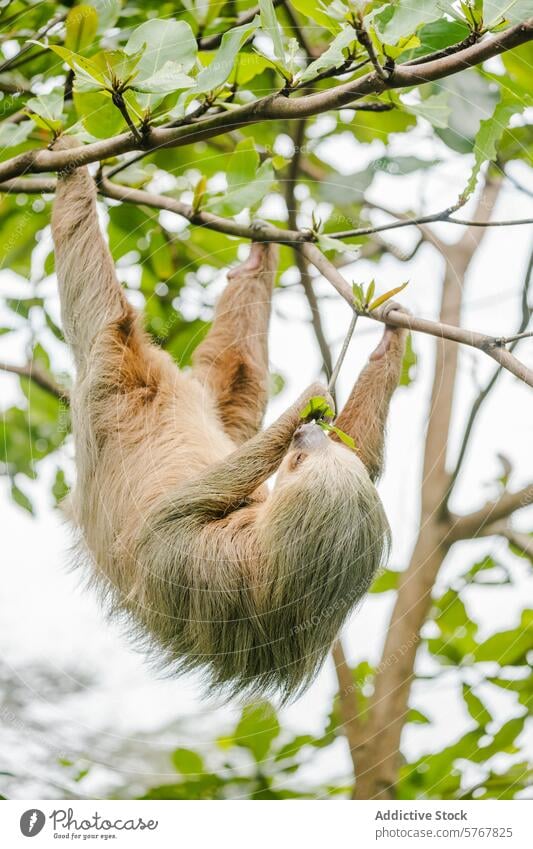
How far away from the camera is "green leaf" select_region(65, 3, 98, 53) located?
10.8 feet

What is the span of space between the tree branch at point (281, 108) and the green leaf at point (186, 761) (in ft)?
9.72

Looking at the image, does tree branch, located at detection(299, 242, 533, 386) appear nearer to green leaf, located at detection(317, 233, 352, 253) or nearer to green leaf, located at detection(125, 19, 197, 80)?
green leaf, located at detection(317, 233, 352, 253)

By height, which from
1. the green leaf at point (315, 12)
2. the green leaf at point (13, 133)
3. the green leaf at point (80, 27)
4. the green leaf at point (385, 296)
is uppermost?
the green leaf at point (80, 27)

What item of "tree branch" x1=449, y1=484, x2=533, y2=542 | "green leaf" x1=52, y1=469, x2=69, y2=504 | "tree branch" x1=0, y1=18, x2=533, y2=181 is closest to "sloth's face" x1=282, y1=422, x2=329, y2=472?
"tree branch" x1=0, y1=18, x2=533, y2=181

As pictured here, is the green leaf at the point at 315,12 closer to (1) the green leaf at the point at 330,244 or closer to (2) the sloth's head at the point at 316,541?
(1) the green leaf at the point at 330,244

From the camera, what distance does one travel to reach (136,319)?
13.1ft

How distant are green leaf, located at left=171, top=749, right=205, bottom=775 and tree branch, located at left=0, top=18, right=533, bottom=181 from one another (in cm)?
296

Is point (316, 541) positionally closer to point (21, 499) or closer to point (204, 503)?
point (204, 503)

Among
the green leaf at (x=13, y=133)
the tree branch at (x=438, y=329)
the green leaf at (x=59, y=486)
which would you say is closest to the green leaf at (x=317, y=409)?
the tree branch at (x=438, y=329)

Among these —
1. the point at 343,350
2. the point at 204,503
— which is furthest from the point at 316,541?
the point at 343,350

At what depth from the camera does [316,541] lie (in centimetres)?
331

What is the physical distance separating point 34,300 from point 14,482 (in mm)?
1053

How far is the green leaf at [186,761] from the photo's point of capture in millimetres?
4461

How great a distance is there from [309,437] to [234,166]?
3.94 feet
